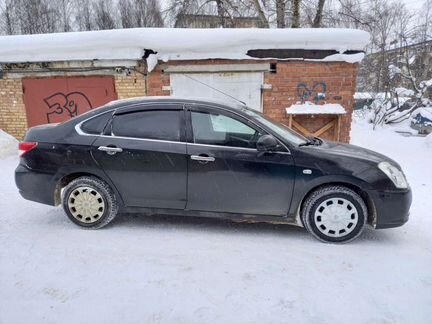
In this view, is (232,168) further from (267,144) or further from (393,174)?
(393,174)

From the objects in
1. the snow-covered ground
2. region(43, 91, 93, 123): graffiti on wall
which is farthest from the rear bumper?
region(43, 91, 93, 123): graffiti on wall

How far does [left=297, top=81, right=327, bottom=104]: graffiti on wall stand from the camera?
6875mm

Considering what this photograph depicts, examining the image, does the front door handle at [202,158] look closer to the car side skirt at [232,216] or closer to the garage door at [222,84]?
the car side skirt at [232,216]

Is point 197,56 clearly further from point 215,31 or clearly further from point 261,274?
point 261,274

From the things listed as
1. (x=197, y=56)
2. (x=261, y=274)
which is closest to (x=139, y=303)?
(x=261, y=274)

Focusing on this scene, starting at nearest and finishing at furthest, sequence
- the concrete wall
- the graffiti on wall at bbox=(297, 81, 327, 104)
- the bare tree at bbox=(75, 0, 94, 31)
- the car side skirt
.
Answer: the car side skirt < the graffiti on wall at bbox=(297, 81, 327, 104) < the concrete wall < the bare tree at bbox=(75, 0, 94, 31)

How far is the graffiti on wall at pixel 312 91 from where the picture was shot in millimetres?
6875

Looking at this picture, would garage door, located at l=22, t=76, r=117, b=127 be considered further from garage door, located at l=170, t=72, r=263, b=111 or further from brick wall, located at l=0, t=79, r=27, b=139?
garage door, located at l=170, t=72, r=263, b=111

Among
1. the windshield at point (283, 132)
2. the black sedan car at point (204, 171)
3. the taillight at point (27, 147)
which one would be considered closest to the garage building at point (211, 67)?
the windshield at point (283, 132)

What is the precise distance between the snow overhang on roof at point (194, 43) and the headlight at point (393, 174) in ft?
13.5

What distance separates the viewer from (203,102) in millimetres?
3467

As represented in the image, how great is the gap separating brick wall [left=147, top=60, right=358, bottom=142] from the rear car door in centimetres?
377

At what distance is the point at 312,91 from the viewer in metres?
6.92

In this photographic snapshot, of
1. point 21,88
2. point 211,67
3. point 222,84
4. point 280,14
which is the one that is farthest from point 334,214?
point 280,14
